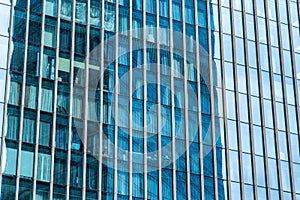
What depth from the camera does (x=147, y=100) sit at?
2058 inches

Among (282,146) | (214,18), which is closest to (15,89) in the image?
(214,18)

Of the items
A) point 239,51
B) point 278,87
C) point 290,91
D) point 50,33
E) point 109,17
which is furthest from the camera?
point 290,91

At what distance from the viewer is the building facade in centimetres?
4806

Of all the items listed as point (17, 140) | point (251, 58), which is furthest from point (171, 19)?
point (17, 140)

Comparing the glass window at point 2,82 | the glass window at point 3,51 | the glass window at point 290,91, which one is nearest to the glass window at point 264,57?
the glass window at point 290,91

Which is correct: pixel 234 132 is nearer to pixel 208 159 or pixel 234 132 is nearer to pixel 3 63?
pixel 208 159

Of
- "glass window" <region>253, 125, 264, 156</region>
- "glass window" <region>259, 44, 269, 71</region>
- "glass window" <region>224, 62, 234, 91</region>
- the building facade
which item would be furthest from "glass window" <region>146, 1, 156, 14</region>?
"glass window" <region>253, 125, 264, 156</region>

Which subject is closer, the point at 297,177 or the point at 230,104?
the point at 230,104

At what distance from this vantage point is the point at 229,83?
56.3m

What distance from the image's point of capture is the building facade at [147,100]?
4806 centimetres

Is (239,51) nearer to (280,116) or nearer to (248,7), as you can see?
(248,7)

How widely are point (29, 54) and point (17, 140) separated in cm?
526

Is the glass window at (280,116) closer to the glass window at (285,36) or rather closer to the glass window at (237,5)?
the glass window at (285,36)

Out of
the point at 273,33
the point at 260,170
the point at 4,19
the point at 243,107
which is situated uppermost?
the point at 273,33
